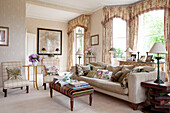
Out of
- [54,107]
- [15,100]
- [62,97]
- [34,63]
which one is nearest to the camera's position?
[54,107]

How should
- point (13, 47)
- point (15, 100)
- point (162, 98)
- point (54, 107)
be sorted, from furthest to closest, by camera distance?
point (13, 47) → point (15, 100) → point (54, 107) → point (162, 98)

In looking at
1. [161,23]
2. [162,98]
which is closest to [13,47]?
[162,98]

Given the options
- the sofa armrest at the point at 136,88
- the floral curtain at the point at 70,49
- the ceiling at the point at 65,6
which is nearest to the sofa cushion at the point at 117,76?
the sofa armrest at the point at 136,88

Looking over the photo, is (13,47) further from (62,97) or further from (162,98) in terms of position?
(162,98)

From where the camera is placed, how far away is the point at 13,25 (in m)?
5.39

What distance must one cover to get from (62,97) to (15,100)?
48.1 inches

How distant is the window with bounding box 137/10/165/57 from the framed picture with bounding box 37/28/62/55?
5236 mm

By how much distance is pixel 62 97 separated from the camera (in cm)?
389

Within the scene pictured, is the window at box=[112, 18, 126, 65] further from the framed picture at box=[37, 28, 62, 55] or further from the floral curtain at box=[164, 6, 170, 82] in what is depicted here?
the framed picture at box=[37, 28, 62, 55]

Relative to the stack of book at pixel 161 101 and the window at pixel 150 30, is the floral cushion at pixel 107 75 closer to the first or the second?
the stack of book at pixel 161 101

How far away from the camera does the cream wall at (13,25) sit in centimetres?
523

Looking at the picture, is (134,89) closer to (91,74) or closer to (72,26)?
(91,74)

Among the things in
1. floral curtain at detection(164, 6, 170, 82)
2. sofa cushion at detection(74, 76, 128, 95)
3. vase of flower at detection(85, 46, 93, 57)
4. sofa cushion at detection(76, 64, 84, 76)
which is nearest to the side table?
sofa cushion at detection(74, 76, 128, 95)

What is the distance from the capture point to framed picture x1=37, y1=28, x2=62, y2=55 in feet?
28.9
